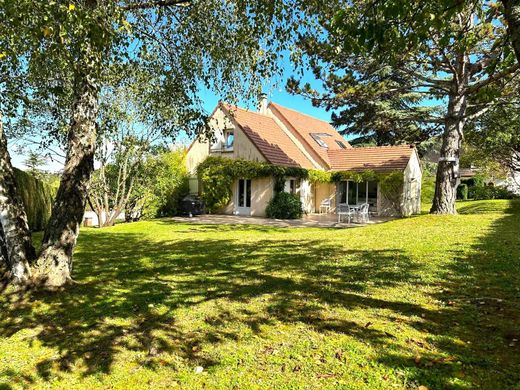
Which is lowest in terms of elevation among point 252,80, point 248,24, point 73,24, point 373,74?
point 73,24

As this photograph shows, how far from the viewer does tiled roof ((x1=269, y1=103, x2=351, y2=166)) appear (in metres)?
26.0

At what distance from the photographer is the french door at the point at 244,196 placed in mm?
22438

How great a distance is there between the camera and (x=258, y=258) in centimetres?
783

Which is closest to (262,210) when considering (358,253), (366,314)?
(358,253)

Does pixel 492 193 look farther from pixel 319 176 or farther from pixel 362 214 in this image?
pixel 362 214

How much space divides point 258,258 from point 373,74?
11.1 meters

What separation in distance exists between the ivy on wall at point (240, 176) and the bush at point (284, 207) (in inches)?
26.4

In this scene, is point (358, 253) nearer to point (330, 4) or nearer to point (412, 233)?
point (412, 233)

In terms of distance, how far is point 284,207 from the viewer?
68.3 ft

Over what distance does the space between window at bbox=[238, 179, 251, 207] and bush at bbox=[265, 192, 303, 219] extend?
1.85 meters

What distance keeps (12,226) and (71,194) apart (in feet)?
2.68

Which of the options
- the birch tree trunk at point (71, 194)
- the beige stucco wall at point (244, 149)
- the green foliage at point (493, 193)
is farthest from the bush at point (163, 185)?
the green foliage at point (493, 193)

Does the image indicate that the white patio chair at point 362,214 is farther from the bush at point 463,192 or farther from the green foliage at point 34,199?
the bush at point 463,192

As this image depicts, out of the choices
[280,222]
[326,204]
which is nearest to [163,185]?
[280,222]
